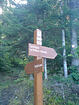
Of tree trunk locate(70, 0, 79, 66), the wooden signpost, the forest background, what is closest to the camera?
the wooden signpost

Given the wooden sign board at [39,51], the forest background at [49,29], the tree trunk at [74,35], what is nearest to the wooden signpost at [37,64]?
the wooden sign board at [39,51]

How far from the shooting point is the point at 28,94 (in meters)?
4.58

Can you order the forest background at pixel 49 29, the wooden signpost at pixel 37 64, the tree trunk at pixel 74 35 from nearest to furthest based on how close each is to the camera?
the wooden signpost at pixel 37 64 → the forest background at pixel 49 29 → the tree trunk at pixel 74 35

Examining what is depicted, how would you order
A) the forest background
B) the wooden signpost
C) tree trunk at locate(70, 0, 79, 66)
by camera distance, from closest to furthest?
the wooden signpost < the forest background < tree trunk at locate(70, 0, 79, 66)

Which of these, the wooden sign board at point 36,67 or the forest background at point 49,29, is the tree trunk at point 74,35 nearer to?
the forest background at point 49,29

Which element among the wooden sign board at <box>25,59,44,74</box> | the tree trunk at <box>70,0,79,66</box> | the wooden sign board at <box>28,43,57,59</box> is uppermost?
the tree trunk at <box>70,0,79,66</box>

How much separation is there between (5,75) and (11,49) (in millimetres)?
3140

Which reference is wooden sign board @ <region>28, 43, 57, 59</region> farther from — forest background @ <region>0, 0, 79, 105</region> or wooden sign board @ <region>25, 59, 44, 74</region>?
forest background @ <region>0, 0, 79, 105</region>

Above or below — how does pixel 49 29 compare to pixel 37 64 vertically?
above

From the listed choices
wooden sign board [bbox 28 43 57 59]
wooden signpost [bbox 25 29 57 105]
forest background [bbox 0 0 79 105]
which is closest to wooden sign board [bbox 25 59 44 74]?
wooden signpost [bbox 25 29 57 105]

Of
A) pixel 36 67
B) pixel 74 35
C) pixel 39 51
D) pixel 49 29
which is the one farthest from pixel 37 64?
pixel 74 35

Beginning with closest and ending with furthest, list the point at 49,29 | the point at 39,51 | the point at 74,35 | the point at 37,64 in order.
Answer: the point at 37,64, the point at 39,51, the point at 49,29, the point at 74,35

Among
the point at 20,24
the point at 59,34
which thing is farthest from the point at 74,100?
the point at 20,24

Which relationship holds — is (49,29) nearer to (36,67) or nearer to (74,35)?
(74,35)
